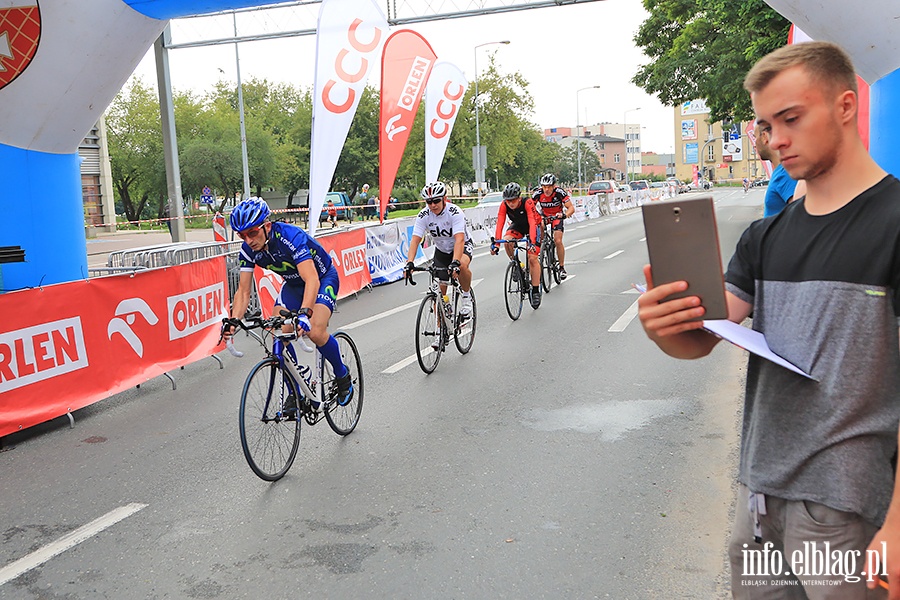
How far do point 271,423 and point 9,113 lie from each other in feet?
17.0

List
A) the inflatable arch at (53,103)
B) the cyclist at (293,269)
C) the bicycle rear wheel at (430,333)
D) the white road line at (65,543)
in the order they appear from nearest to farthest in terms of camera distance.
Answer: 1. the white road line at (65,543)
2. the cyclist at (293,269)
3. the inflatable arch at (53,103)
4. the bicycle rear wheel at (430,333)

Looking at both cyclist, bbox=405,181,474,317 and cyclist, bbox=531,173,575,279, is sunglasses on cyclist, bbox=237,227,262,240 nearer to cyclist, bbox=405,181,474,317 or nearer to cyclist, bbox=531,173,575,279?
cyclist, bbox=405,181,474,317

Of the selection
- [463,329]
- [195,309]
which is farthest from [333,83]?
[463,329]

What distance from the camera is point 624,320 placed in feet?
37.4

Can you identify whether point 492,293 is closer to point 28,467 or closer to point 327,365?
point 327,365

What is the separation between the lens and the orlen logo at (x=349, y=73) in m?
12.7

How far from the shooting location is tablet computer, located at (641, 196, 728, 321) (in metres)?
1.86

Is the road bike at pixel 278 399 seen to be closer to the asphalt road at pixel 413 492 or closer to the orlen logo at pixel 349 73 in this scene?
the asphalt road at pixel 413 492

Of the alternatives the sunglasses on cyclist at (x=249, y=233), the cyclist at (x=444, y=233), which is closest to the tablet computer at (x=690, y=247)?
the sunglasses on cyclist at (x=249, y=233)

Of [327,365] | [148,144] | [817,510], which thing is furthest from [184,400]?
[148,144]

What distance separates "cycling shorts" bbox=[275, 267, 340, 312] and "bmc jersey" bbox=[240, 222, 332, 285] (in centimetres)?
14

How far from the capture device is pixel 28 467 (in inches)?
238

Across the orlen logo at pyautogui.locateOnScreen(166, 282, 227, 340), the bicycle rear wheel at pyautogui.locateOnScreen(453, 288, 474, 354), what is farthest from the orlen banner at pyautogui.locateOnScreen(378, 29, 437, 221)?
the bicycle rear wheel at pyautogui.locateOnScreen(453, 288, 474, 354)

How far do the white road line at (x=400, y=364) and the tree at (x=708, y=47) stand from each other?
16195mm
